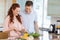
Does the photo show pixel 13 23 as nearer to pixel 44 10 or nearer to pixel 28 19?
Answer: pixel 28 19

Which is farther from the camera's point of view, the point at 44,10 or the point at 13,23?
the point at 44,10

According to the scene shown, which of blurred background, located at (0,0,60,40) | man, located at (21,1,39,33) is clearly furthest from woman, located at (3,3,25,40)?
blurred background, located at (0,0,60,40)

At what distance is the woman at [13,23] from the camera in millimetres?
2172

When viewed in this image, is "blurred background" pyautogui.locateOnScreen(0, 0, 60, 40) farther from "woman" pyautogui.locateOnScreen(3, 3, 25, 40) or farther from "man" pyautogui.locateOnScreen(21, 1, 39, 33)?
"woman" pyautogui.locateOnScreen(3, 3, 25, 40)

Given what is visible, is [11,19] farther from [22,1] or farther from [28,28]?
[22,1]

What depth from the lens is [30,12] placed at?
251 centimetres

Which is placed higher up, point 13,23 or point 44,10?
point 44,10

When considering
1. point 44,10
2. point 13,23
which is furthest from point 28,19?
point 44,10

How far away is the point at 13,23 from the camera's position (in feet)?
7.45

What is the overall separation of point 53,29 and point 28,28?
2.65 ft

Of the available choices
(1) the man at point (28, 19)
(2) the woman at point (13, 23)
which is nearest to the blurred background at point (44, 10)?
(1) the man at point (28, 19)

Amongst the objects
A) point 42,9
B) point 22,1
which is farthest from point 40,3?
point 22,1

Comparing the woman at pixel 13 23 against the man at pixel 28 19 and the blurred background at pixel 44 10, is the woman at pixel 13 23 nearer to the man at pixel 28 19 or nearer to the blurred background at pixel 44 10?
the man at pixel 28 19

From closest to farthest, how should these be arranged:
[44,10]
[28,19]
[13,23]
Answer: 1. [13,23]
2. [28,19]
3. [44,10]
